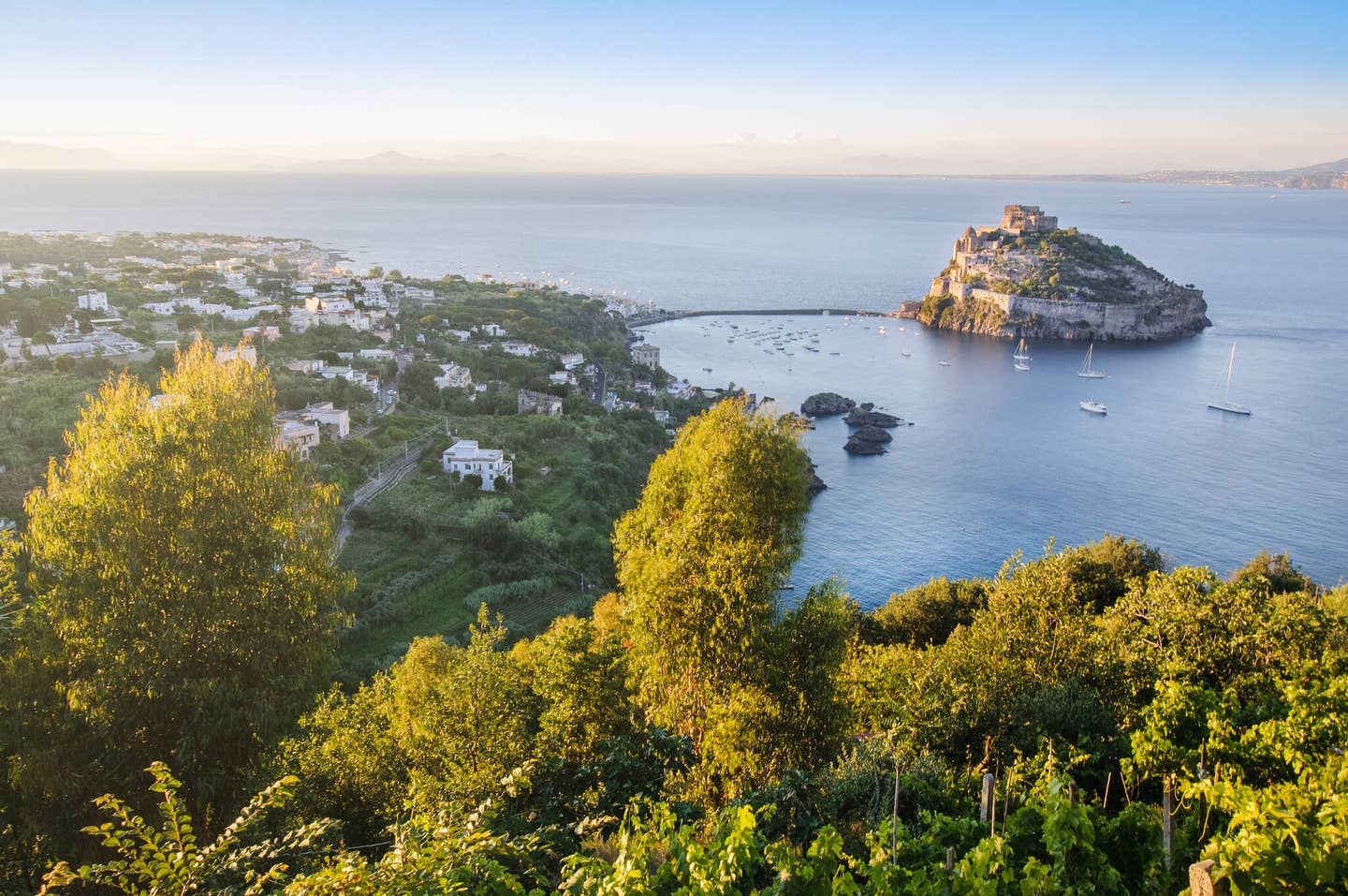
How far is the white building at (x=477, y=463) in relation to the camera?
22.4 metres

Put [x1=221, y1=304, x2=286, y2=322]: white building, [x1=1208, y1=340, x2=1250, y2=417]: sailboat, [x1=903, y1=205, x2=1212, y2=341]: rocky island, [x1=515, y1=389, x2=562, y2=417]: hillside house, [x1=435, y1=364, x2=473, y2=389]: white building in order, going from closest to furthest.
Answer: [x1=435, y1=364, x2=473, y2=389]: white building, [x1=515, y1=389, x2=562, y2=417]: hillside house, [x1=221, y1=304, x2=286, y2=322]: white building, [x1=1208, y1=340, x2=1250, y2=417]: sailboat, [x1=903, y1=205, x2=1212, y2=341]: rocky island

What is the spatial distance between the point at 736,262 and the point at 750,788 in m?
95.4

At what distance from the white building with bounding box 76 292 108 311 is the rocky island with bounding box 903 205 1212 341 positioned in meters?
54.3

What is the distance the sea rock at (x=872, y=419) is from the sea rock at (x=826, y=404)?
34.5 inches

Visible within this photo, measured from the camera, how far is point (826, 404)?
39969 millimetres

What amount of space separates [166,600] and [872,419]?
36224 mm

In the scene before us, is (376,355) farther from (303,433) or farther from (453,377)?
(303,433)

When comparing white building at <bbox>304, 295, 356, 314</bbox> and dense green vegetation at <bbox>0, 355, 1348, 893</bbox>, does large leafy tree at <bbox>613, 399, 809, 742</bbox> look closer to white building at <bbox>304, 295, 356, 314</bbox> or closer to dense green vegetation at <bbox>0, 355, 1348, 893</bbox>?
dense green vegetation at <bbox>0, 355, 1348, 893</bbox>

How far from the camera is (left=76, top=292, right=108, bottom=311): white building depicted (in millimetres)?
30997

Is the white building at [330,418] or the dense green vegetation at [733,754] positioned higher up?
the dense green vegetation at [733,754]

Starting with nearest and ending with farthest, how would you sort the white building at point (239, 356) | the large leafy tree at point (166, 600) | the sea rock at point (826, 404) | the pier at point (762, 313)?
the large leafy tree at point (166, 600) → the white building at point (239, 356) → the sea rock at point (826, 404) → the pier at point (762, 313)

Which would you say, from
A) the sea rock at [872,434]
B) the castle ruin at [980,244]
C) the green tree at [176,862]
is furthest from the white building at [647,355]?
the green tree at [176,862]

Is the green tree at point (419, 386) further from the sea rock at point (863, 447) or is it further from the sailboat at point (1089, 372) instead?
the sailboat at point (1089, 372)

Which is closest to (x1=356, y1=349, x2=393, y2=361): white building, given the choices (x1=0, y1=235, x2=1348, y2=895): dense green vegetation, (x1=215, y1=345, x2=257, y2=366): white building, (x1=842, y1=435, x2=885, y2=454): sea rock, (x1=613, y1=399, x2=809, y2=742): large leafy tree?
(x1=215, y1=345, x2=257, y2=366): white building
